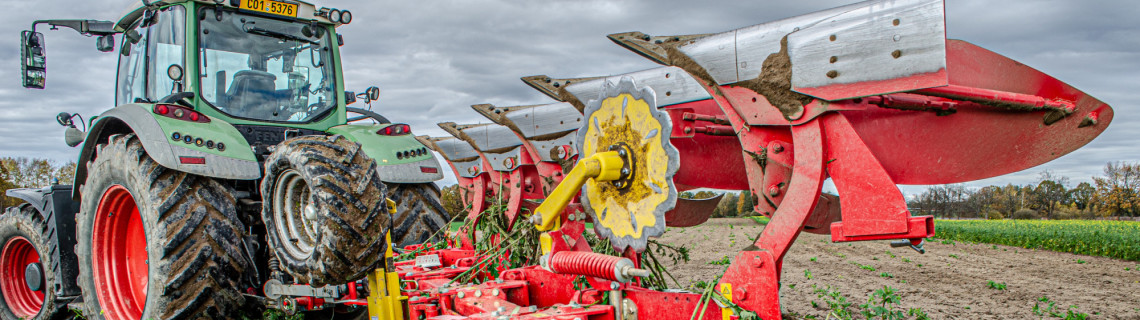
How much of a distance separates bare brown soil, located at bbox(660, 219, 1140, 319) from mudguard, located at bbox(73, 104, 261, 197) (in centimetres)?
298

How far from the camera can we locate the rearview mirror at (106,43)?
5605 mm

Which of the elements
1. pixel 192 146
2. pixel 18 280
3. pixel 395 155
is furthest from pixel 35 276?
pixel 395 155

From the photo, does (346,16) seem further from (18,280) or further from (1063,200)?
(1063,200)

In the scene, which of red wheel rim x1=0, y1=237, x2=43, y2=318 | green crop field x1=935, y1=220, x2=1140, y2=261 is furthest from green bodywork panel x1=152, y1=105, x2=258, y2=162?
green crop field x1=935, y1=220, x2=1140, y2=261

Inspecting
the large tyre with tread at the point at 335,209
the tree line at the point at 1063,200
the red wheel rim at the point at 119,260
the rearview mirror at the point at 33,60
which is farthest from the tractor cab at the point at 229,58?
the tree line at the point at 1063,200

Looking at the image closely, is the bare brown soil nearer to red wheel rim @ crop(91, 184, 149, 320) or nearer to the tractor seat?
the tractor seat

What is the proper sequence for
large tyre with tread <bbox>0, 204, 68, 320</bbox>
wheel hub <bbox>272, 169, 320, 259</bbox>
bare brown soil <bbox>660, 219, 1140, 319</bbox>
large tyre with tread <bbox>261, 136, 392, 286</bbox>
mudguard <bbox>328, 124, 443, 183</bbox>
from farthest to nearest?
bare brown soil <bbox>660, 219, 1140, 319</bbox> → large tyre with tread <bbox>0, 204, 68, 320</bbox> → mudguard <bbox>328, 124, 443, 183</bbox> → wheel hub <bbox>272, 169, 320, 259</bbox> → large tyre with tread <bbox>261, 136, 392, 286</bbox>

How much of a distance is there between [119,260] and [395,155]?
79.2 inches

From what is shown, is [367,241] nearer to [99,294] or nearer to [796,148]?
[796,148]

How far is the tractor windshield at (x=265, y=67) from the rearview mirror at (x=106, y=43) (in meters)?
1.35

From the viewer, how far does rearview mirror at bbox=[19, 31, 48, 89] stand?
496 centimetres

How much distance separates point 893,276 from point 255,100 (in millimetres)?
8037

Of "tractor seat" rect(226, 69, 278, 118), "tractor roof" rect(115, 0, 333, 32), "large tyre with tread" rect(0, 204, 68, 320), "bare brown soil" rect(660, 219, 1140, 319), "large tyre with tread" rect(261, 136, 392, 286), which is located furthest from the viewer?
"bare brown soil" rect(660, 219, 1140, 319)

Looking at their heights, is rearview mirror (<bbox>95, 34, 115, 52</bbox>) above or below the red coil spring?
above
